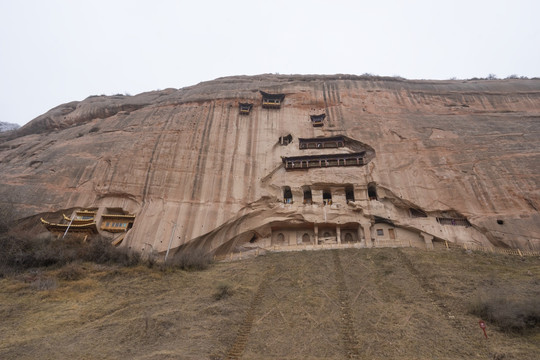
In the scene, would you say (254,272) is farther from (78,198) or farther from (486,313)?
(78,198)

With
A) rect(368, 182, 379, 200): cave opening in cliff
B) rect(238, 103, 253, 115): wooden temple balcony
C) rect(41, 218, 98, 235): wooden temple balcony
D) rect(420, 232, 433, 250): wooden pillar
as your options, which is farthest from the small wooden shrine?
rect(41, 218, 98, 235): wooden temple balcony


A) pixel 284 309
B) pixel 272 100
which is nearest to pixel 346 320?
pixel 284 309

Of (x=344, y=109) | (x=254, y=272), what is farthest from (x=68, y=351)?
(x=344, y=109)

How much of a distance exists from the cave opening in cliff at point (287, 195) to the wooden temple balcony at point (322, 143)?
4551 millimetres

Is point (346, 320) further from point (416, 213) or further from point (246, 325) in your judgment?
point (416, 213)

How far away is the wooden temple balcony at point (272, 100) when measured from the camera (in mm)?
28672

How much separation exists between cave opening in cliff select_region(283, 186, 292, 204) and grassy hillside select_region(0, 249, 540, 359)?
755 centimetres

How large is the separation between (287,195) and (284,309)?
13.9 metres

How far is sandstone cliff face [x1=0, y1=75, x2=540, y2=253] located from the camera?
1966 cm

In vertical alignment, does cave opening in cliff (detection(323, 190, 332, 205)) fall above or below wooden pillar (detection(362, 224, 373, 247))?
above

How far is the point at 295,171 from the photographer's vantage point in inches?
971

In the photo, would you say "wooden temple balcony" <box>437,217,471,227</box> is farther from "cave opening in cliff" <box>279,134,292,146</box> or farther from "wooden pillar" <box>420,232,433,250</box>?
"cave opening in cliff" <box>279,134,292,146</box>

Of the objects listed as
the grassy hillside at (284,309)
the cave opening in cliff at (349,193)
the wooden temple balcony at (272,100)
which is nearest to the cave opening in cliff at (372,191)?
the cave opening in cliff at (349,193)

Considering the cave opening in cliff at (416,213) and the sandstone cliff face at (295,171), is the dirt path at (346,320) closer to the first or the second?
the sandstone cliff face at (295,171)
